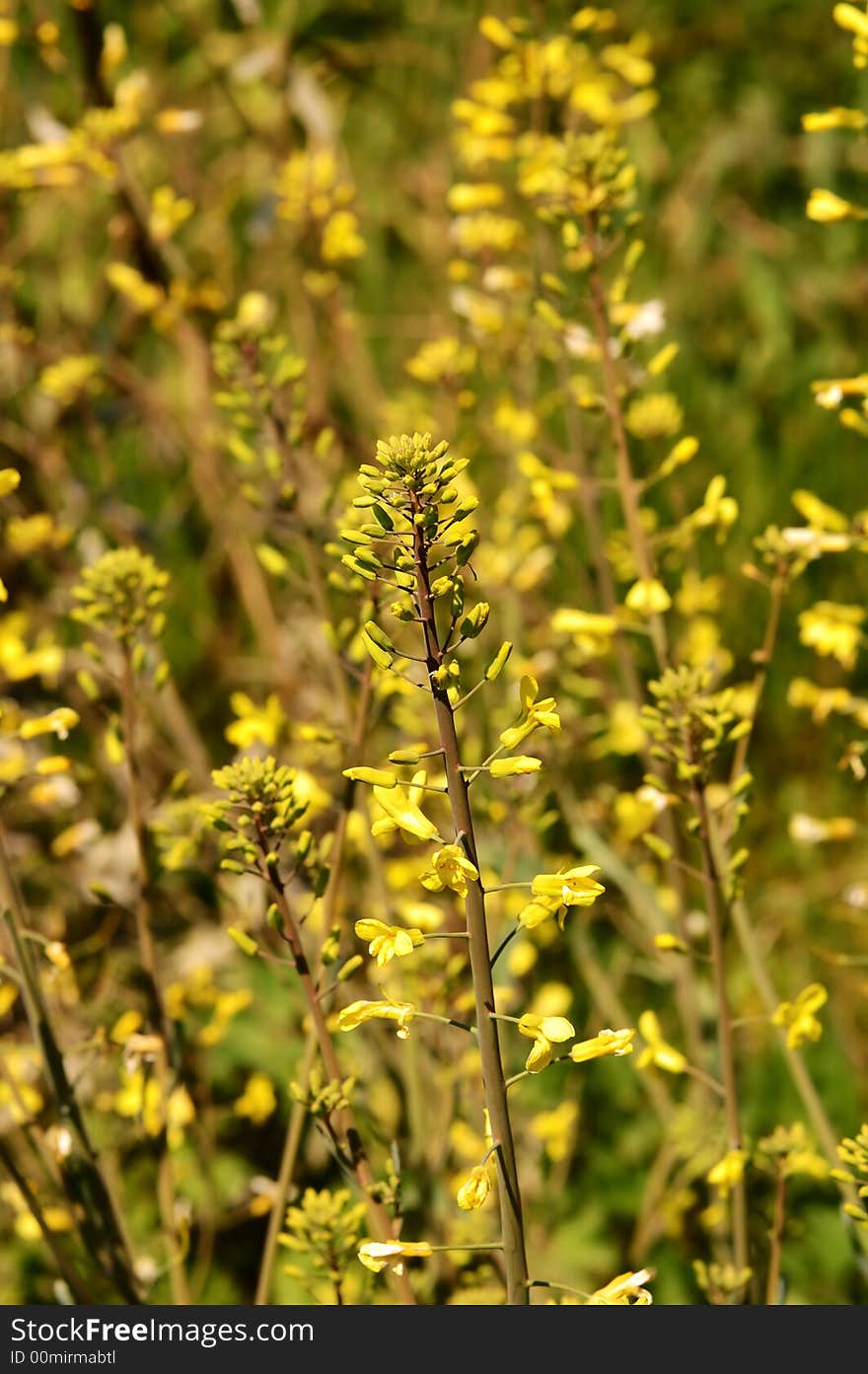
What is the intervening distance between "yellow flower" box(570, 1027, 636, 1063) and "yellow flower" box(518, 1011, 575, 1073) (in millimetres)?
36

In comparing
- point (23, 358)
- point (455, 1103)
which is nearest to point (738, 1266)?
point (455, 1103)

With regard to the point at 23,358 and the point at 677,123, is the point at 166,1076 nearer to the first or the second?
the point at 23,358

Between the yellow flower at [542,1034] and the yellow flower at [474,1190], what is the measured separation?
0.32 ft

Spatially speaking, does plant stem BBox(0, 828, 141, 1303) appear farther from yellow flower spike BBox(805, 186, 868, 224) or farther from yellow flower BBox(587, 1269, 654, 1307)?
yellow flower spike BBox(805, 186, 868, 224)

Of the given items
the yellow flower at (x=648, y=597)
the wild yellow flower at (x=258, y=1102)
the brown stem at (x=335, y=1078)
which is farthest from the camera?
the wild yellow flower at (x=258, y=1102)

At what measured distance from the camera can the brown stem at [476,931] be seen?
1063 mm

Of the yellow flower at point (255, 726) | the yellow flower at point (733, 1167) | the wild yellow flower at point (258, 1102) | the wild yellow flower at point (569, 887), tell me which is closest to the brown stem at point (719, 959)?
the yellow flower at point (733, 1167)

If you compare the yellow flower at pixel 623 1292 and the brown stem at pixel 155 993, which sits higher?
the brown stem at pixel 155 993

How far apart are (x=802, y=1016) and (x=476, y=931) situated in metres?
0.51

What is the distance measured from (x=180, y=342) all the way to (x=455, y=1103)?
167cm

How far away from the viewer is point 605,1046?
1132 millimetres

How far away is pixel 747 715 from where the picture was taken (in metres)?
1.67

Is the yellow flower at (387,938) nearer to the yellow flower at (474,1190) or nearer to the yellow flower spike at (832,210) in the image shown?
the yellow flower at (474,1190)

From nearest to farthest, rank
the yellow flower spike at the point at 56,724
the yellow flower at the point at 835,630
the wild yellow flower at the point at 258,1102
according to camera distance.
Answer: the yellow flower spike at the point at 56,724
the yellow flower at the point at 835,630
the wild yellow flower at the point at 258,1102
